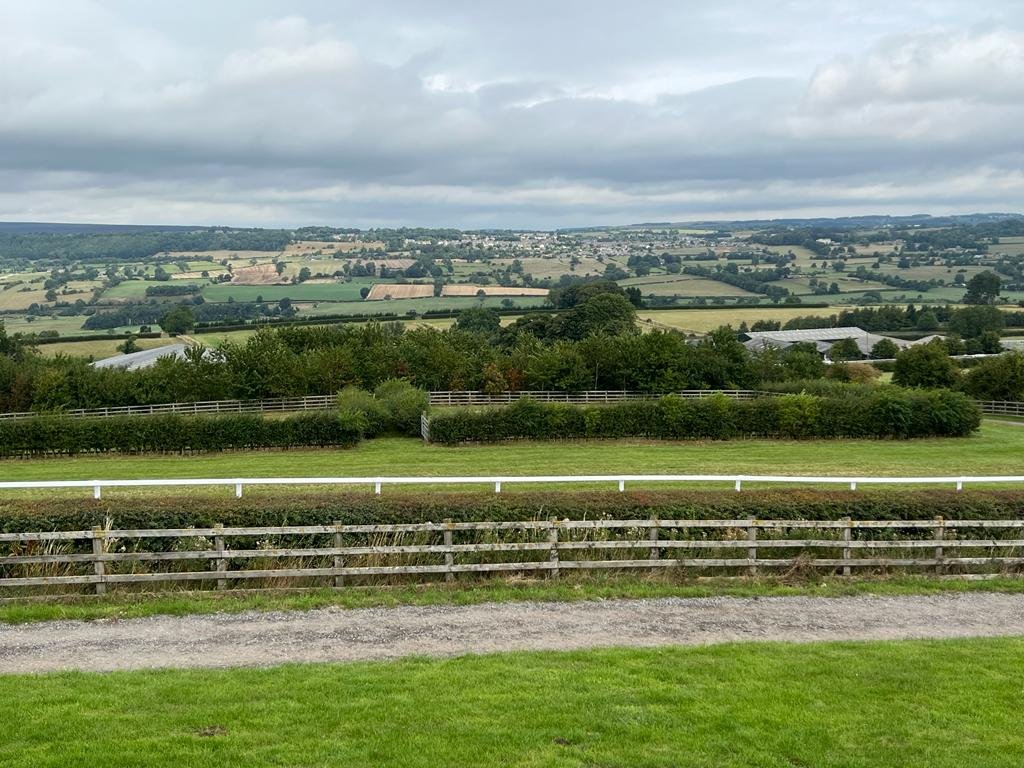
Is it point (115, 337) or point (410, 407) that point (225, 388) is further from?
point (115, 337)

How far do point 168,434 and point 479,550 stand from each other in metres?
28.2

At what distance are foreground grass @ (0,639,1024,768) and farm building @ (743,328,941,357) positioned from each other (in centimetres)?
8619

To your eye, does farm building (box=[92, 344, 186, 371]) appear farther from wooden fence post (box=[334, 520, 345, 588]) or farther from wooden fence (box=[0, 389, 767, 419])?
wooden fence post (box=[334, 520, 345, 588])

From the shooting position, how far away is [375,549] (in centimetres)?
1329

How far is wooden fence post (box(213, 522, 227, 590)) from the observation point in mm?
13066

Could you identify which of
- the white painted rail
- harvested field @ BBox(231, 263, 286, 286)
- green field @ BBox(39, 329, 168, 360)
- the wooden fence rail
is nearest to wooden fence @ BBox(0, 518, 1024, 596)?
the white painted rail

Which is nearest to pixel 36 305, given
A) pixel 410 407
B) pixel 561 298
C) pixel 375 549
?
pixel 561 298

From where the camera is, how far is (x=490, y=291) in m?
155

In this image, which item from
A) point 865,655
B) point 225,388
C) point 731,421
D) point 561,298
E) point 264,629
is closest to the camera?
point 865,655

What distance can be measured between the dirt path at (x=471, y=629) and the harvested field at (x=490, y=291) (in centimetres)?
13733

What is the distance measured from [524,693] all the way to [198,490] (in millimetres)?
19544

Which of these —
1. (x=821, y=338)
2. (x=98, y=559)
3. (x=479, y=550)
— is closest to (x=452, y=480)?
(x=479, y=550)

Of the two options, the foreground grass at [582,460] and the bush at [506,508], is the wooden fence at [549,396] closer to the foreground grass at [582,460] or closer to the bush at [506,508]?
the foreground grass at [582,460]

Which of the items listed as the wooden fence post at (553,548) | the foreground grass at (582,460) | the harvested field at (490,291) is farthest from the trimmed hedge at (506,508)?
the harvested field at (490,291)
